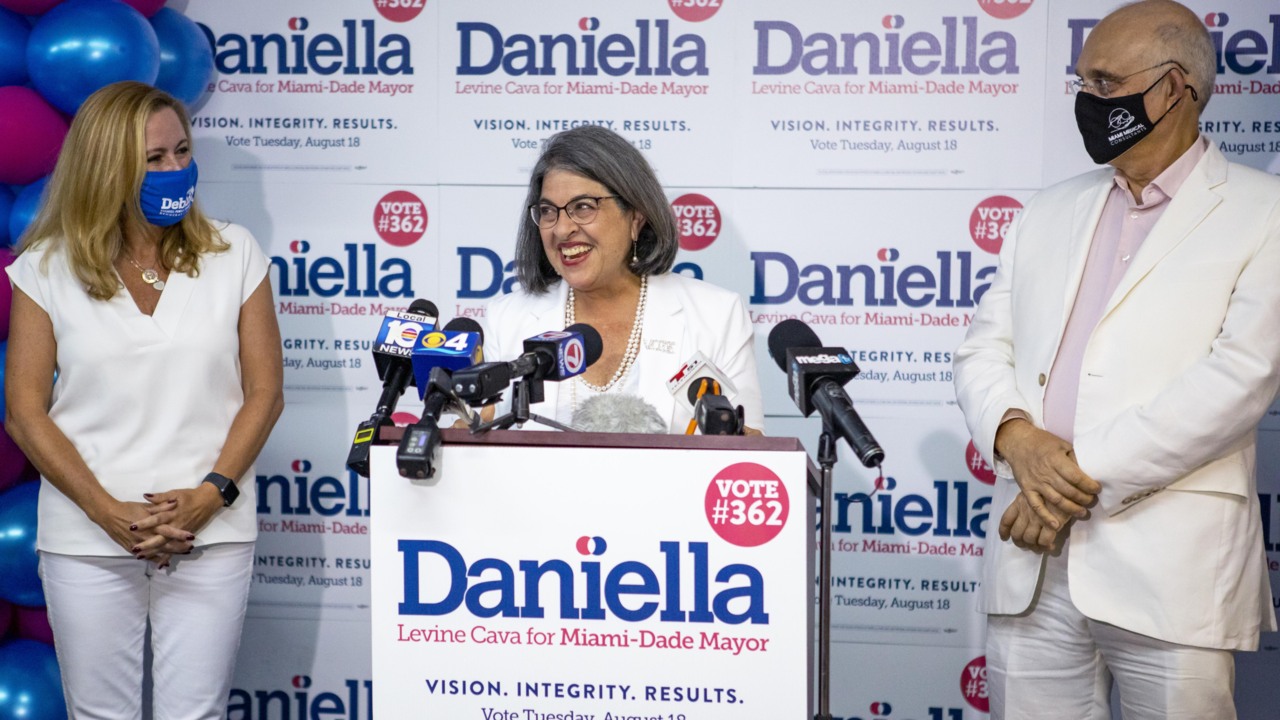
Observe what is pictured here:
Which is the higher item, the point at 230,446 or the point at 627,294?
the point at 627,294

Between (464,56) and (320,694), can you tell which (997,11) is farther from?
(320,694)

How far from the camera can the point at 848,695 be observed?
4141 millimetres

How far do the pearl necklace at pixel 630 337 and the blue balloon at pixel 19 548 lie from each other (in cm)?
172

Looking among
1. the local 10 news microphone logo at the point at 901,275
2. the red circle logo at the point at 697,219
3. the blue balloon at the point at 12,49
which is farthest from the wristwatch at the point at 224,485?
the local 10 news microphone logo at the point at 901,275

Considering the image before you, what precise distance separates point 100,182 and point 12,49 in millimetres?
775

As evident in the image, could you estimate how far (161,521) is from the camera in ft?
9.87

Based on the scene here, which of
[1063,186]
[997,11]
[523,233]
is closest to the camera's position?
[1063,186]

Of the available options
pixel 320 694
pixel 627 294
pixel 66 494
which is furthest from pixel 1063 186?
pixel 320 694

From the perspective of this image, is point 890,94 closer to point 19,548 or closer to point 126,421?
point 126,421

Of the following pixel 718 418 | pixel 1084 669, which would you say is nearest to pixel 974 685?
pixel 1084 669

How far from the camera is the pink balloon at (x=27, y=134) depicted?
11.3ft

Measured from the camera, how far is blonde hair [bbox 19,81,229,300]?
3.07 metres

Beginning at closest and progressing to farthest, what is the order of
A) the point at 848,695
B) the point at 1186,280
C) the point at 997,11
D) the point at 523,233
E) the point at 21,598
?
the point at 1186,280, the point at 523,233, the point at 21,598, the point at 997,11, the point at 848,695

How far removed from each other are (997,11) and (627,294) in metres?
1.70
